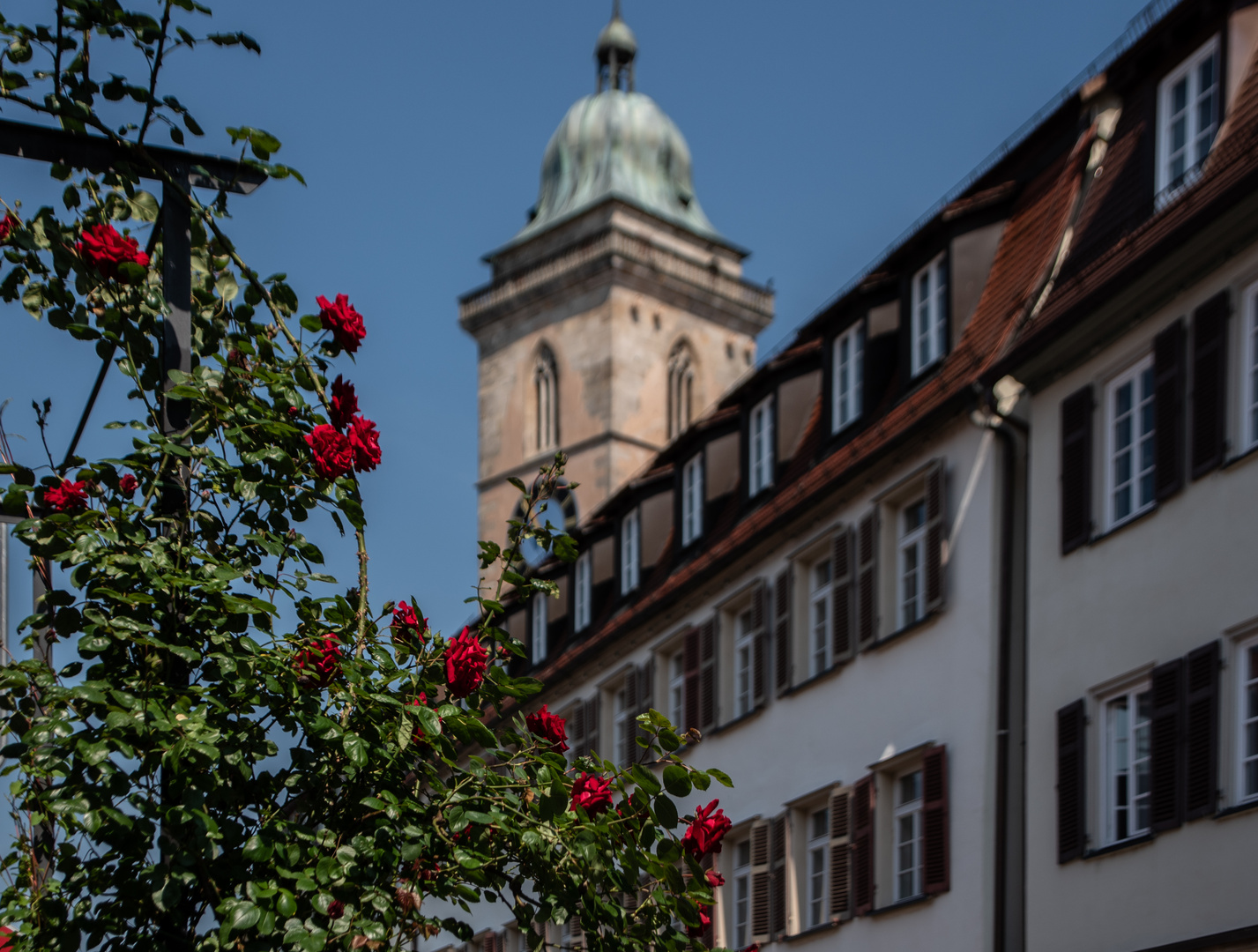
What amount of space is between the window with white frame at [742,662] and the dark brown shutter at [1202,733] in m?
8.84

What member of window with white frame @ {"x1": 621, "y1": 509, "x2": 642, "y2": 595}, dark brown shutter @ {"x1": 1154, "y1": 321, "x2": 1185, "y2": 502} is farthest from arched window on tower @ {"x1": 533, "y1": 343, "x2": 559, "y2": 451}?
dark brown shutter @ {"x1": 1154, "y1": 321, "x2": 1185, "y2": 502}

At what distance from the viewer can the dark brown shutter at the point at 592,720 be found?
27670mm

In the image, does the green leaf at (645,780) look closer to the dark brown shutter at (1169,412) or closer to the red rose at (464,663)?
the red rose at (464,663)

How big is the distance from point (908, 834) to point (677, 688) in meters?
7.13

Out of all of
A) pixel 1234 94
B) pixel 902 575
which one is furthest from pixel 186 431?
pixel 902 575

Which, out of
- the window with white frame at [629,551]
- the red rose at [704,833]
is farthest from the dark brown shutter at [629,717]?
the red rose at [704,833]

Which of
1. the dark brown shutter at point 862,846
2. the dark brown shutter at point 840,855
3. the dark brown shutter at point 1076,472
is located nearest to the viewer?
the dark brown shutter at point 1076,472

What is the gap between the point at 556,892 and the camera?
19.6 ft

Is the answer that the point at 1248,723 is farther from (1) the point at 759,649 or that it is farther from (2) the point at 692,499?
(2) the point at 692,499

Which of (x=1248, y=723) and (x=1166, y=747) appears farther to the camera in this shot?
(x=1166, y=747)

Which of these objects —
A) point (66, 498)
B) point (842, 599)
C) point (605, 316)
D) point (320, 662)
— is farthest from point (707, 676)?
point (605, 316)

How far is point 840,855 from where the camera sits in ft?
62.1

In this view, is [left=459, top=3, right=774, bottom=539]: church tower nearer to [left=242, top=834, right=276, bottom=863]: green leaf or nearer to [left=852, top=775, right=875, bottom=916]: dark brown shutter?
[left=852, top=775, right=875, bottom=916]: dark brown shutter

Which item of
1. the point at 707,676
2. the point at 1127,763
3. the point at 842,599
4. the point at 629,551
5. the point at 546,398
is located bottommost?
the point at 1127,763
